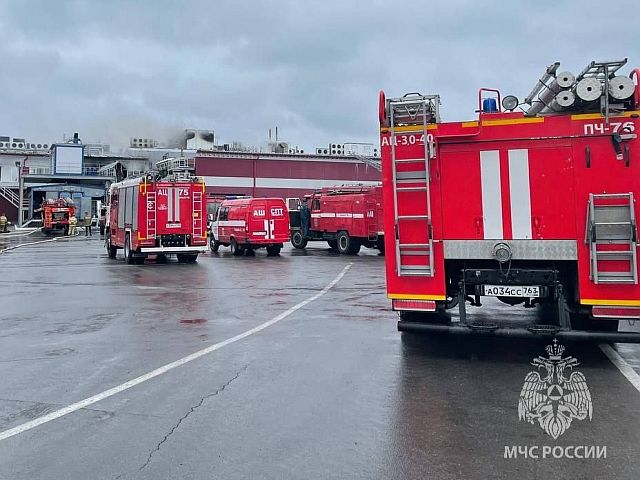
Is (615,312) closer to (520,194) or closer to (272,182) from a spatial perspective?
(520,194)

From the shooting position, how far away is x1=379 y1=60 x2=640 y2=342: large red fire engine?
6.14 m

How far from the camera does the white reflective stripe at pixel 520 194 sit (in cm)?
657

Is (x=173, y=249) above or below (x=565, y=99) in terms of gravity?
below

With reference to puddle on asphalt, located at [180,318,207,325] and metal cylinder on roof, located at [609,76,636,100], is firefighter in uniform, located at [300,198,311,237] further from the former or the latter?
metal cylinder on roof, located at [609,76,636,100]

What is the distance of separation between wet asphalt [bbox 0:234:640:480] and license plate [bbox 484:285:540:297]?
0.76 metres

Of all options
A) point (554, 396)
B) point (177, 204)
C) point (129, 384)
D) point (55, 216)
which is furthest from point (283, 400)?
point (55, 216)

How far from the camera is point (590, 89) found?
6047 mm

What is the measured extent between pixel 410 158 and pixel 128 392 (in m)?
4.02

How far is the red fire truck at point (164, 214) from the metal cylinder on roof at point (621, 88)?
55.0ft

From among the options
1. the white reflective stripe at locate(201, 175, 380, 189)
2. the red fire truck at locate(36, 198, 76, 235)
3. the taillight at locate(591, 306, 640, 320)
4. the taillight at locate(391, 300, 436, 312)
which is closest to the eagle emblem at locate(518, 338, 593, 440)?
the taillight at locate(591, 306, 640, 320)

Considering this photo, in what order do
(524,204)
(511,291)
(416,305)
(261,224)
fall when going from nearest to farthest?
(524,204) < (511,291) < (416,305) < (261,224)

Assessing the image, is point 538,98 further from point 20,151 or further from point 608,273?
point 20,151

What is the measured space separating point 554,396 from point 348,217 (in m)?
20.6

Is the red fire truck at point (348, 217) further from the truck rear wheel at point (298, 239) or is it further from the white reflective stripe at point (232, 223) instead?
the white reflective stripe at point (232, 223)
